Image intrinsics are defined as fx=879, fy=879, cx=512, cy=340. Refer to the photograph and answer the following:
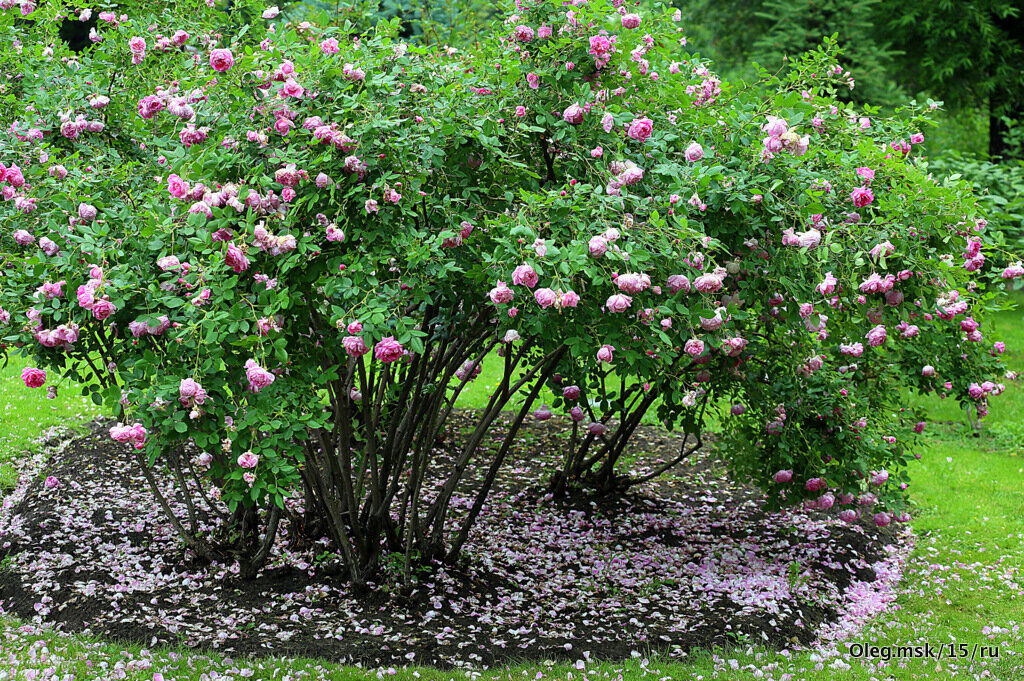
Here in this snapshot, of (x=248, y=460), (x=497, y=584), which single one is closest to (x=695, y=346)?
(x=248, y=460)

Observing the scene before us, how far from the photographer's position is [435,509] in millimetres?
4848

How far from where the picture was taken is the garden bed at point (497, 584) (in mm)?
4105

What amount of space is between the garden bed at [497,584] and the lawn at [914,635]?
5.1 inches

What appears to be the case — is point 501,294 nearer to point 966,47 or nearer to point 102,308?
point 102,308

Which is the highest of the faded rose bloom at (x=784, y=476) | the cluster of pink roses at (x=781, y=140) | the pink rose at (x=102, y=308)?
the cluster of pink roses at (x=781, y=140)

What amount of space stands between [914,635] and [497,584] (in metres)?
2.13

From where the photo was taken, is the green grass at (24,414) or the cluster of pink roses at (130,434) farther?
the green grass at (24,414)

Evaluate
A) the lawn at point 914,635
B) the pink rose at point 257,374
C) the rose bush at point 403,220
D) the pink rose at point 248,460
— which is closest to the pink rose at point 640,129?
the rose bush at point 403,220

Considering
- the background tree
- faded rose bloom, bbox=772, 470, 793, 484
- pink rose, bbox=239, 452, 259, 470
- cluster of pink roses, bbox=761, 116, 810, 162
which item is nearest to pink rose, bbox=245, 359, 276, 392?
pink rose, bbox=239, 452, 259, 470

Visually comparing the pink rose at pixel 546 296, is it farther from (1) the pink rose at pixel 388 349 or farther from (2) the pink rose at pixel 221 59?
(2) the pink rose at pixel 221 59

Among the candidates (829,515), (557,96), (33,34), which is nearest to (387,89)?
(557,96)

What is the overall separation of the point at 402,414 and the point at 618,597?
1498 mm

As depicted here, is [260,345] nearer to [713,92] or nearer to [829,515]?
[713,92]

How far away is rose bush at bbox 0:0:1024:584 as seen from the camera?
2973mm
